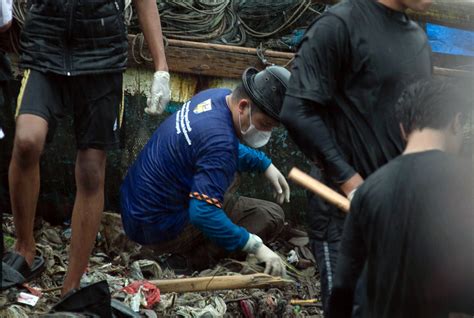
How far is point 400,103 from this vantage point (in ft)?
10.9

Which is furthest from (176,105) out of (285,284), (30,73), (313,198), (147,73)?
(313,198)

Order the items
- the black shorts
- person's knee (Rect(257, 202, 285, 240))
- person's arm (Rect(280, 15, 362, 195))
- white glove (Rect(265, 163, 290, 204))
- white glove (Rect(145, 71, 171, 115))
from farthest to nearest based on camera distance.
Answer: person's knee (Rect(257, 202, 285, 240)) < white glove (Rect(265, 163, 290, 204)) < white glove (Rect(145, 71, 171, 115)) < the black shorts < person's arm (Rect(280, 15, 362, 195))

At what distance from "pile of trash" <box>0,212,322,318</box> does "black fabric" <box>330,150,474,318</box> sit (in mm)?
1971

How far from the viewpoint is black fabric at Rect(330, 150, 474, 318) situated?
2.97 m

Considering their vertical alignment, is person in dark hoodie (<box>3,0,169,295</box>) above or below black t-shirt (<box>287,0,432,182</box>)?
below

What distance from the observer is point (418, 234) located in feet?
9.93

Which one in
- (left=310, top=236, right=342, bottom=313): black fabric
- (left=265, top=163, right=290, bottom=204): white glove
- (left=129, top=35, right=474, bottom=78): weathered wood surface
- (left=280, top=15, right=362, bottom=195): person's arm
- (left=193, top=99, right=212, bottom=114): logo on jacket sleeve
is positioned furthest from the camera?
(left=129, top=35, right=474, bottom=78): weathered wood surface

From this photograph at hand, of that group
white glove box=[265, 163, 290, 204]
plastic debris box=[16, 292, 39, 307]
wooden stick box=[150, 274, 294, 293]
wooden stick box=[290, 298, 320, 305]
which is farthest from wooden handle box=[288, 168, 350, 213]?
wooden stick box=[290, 298, 320, 305]

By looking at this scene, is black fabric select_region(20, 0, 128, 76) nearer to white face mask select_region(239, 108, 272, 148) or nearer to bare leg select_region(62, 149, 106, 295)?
bare leg select_region(62, 149, 106, 295)

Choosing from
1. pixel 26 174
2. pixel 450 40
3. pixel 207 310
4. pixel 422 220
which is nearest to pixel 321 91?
pixel 422 220

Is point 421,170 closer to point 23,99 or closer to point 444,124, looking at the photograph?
point 444,124

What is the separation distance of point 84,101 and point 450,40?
441 centimetres

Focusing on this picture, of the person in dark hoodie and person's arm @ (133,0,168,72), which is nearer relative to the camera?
the person in dark hoodie

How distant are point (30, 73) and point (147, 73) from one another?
2387 mm
